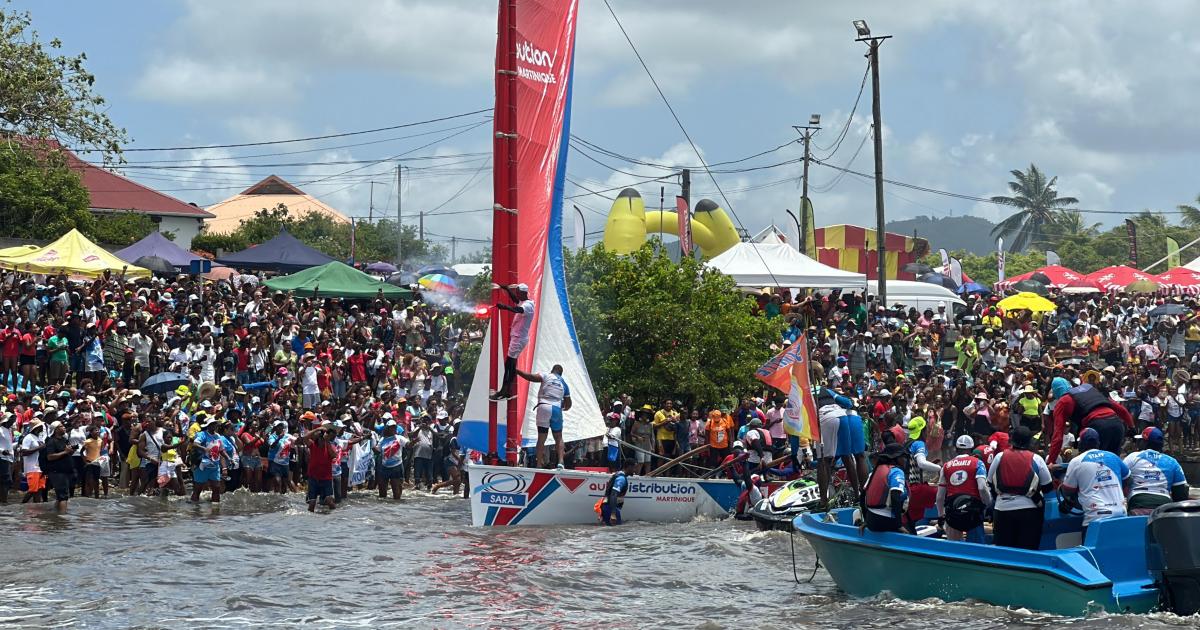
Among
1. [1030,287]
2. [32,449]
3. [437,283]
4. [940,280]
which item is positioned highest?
[940,280]

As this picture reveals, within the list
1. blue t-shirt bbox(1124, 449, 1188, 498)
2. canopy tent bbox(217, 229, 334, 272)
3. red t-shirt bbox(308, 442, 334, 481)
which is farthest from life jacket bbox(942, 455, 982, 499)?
canopy tent bbox(217, 229, 334, 272)

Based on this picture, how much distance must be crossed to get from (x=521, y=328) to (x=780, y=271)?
59.4ft

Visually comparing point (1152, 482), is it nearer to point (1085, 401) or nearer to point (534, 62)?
point (1085, 401)

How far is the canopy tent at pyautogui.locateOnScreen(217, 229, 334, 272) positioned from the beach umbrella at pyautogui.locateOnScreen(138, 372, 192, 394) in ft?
50.9

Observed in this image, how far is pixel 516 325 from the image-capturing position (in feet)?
64.8

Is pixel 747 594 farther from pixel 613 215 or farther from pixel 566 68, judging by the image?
pixel 613 215

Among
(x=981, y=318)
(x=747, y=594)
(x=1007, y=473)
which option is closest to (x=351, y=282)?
(x=981, y=318)

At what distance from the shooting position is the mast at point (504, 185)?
20.6m

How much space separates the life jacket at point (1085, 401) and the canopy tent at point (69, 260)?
2420 centimetres

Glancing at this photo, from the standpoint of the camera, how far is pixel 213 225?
10938cm

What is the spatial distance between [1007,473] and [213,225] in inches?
4019

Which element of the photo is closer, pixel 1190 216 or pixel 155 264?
pixel 155 264

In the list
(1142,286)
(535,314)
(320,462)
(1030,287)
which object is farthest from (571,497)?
(1030,287)

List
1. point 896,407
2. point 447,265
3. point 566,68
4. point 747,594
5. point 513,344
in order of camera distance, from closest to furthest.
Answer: point 747,594, point 513,344, point 566,68, point 896,407, point 447,265
